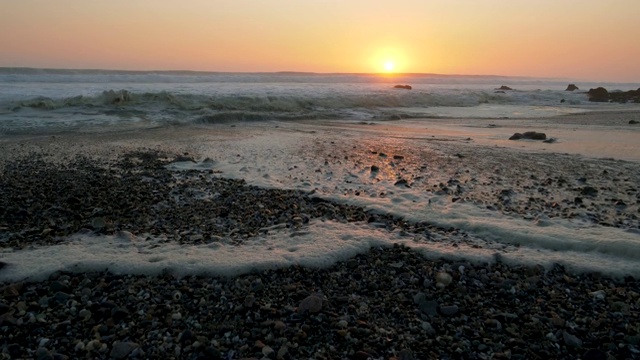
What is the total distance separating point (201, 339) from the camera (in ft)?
8.69

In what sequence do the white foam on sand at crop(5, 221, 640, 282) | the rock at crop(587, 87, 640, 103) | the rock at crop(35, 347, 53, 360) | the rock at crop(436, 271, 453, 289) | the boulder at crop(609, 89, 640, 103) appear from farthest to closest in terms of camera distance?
the rock at crop(587, 87, 640, 103) → the boulder at crop(609, 89, 640, 103) → the white foam on sand at crop(5, 221, 640, 282) → the rock at crop(436, 271, 453, 289) → the rock at crop(35, 347, 53, 360)

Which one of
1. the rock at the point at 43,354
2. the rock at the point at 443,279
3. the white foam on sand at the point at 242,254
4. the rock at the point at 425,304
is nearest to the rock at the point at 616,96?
the white foam on sand at the point at 242,254

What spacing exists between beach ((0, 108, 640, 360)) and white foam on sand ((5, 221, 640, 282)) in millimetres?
20

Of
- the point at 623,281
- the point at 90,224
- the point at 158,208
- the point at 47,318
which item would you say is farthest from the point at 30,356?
the point at 623,281

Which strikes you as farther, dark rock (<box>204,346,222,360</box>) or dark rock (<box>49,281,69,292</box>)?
dark rock (<box>49,281,69,292</box>)

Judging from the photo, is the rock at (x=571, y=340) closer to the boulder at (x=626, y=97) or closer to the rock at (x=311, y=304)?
the rock at (x=311, y=304)

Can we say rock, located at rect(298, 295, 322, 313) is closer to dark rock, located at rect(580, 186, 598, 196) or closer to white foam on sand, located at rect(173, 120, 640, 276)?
white foam on sand, located at rect(173, 120, 640, 276)

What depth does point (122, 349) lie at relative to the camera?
101 inches

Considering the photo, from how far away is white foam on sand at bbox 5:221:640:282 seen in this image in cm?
357

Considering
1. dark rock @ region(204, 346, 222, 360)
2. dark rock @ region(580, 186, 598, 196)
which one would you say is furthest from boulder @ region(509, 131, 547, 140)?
dark rock @ region(204, 346, 222, 360)

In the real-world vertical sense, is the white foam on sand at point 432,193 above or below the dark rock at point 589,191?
below

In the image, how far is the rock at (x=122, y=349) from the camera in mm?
2525

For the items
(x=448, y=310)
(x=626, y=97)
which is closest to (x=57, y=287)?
(x=448, y=310)

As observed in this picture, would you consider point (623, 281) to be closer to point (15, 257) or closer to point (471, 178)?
point (471, 178)
